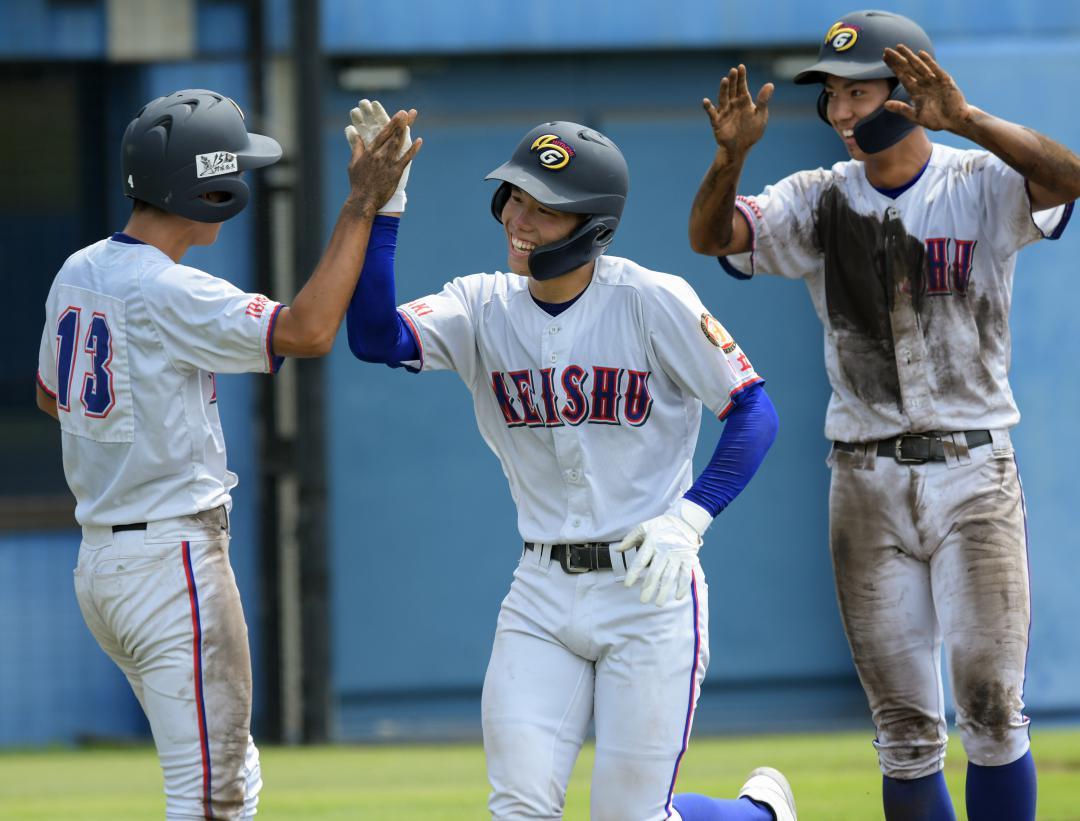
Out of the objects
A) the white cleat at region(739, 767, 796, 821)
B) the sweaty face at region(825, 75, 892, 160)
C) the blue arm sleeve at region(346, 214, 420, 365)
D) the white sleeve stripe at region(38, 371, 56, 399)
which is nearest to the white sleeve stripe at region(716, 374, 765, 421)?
the blue arm sleeve at region(346, 214, 420, 365)

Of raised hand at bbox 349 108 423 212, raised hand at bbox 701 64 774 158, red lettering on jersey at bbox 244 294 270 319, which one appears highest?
raised hand at bbox 701 64 774 158

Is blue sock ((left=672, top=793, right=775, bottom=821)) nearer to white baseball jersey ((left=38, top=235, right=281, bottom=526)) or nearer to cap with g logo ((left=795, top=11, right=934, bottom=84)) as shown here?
white baseball jersey ((left=38, top=235, right=281, bottom=526))

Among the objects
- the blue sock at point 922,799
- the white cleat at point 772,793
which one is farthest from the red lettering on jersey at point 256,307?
the blue sock at point 922,799

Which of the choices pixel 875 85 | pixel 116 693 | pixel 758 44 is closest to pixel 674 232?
pixel 758 44

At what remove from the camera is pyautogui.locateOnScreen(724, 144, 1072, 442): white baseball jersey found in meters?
5.32

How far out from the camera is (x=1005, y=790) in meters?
5.19

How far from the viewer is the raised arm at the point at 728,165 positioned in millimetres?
5133

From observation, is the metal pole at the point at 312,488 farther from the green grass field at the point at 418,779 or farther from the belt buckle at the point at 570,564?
the belt buckle at the point at 570,564

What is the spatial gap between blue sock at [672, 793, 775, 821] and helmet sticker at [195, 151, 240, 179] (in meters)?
2.17

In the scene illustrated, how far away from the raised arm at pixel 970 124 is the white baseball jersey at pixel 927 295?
0.23 m

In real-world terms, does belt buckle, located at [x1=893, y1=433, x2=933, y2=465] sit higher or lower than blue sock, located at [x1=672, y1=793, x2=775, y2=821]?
higher

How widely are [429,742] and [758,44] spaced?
479 centimetres

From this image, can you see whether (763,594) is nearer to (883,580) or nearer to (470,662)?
(470,662)

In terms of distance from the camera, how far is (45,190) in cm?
1111
